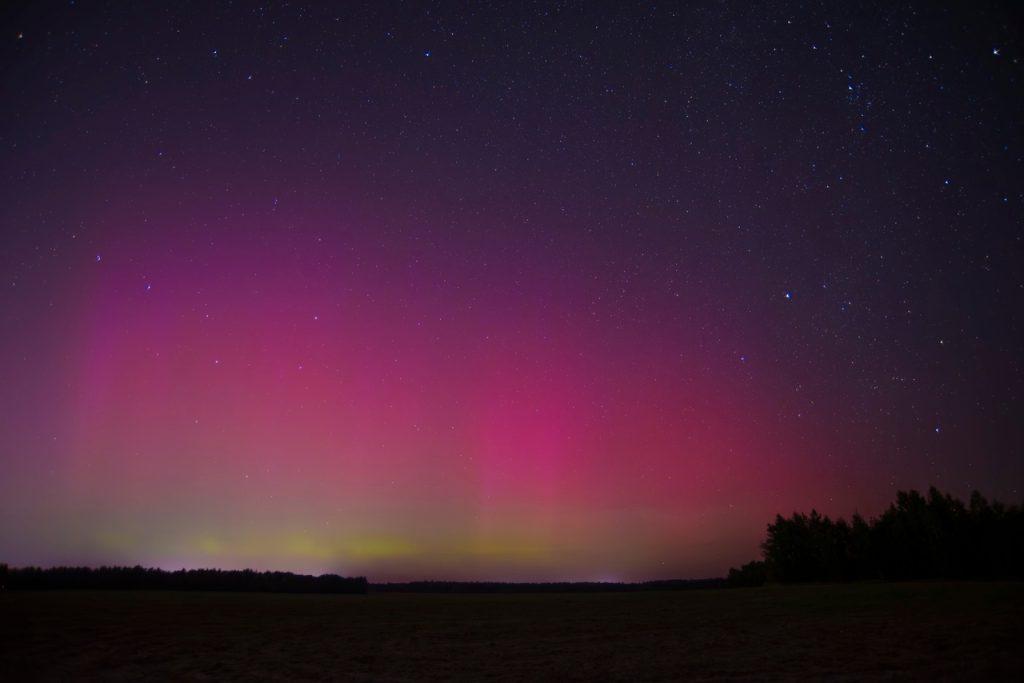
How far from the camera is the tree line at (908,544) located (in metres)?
72.2

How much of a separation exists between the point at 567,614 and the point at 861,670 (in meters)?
24.3

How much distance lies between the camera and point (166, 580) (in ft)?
269

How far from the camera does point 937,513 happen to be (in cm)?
7750

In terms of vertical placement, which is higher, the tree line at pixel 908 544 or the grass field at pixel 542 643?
the tree line at pixel 908 544

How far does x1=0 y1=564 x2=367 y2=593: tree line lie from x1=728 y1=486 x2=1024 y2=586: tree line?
65.3 metres

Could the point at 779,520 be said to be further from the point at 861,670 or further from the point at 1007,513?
the point at 861,670

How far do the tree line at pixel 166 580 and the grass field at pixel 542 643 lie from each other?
3407cm

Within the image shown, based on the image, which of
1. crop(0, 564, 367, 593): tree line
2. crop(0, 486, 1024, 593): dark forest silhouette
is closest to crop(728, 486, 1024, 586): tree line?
crop(0, 486, 1024, 593): dark forest silhouette

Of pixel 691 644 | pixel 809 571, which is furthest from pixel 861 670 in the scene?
pixel 809 571

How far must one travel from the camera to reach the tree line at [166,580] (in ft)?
225

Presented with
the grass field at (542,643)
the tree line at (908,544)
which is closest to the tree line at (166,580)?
the grass field at (542,643)

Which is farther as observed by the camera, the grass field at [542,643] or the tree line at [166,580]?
the tree line at [166,580]

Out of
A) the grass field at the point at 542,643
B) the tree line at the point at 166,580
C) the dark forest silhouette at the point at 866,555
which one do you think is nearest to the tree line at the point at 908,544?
the dark forest silhouette at the point at 866,555

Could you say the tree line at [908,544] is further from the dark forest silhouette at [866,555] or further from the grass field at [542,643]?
the grass field at [542,643]
